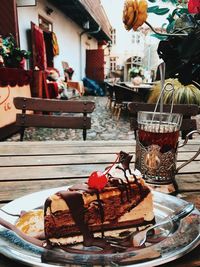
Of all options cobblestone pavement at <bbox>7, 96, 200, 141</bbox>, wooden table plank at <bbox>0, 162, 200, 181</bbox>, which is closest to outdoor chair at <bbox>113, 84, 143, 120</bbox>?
cobblestone pavement at <bbox>7, 96, 200, 141</bbox>

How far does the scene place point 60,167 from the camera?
987 millimetres

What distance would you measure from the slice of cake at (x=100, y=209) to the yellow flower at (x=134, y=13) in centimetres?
28

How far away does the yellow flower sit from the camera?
55 cm

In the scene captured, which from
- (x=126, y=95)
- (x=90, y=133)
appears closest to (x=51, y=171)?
(x=90, y=133)

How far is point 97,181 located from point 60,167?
0.45m

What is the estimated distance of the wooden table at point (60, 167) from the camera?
2.43ft

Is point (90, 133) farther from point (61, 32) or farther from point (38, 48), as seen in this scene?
point (61, 32)

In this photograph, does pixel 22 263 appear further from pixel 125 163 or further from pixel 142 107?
pixel 142 107

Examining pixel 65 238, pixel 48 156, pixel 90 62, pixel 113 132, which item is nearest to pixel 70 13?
pixel 90 62

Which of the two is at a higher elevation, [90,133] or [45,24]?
[45,24]

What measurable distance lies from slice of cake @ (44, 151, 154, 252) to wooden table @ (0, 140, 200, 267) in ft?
0.37

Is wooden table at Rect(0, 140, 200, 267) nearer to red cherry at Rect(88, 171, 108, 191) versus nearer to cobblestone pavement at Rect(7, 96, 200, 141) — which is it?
red cherry at Rect(88, 171, 108, 191)

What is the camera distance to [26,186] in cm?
80

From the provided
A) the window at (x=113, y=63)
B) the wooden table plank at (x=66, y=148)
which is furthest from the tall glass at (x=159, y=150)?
the window at (x=113, y=63)
